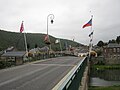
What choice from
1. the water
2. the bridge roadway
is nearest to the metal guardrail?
the bridge roadway

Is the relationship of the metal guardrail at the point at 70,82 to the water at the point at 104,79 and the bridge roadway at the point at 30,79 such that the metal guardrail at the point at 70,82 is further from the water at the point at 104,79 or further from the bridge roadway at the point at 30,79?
the water at the point at 104,79

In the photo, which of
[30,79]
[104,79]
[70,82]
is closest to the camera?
[70,82]

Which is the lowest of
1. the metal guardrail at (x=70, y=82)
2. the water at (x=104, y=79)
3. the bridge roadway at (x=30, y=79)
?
the water at (x=104, y=79)

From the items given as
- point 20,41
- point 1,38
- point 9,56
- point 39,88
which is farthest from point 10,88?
point 20,41

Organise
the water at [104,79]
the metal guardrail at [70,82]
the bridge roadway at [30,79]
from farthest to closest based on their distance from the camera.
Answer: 1. the water at [104,79]
2. the bridge roadway at [30,79]
3. the metal guardrail at [70,82]

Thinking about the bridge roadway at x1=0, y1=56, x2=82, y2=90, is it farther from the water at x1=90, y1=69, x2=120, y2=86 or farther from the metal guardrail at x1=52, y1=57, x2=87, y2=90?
the water at x1=90, y1=69, x2=120, y2=86

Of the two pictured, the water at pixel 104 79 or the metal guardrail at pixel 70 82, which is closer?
the metal guardrail at pixel 70 82

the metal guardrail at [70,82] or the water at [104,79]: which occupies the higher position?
the metal guardrail at [70,82]

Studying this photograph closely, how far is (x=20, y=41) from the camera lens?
175125 millimetres

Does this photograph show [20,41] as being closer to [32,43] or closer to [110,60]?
[32,43]

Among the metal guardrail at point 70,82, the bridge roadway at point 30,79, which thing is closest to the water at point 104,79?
the bridge roadway at point 30,79

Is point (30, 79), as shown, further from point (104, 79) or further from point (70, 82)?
point (104, 79)

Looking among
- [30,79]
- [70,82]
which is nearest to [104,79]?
[30,79]

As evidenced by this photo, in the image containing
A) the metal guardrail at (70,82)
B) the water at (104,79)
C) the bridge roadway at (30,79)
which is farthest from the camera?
the water at (104,79)
